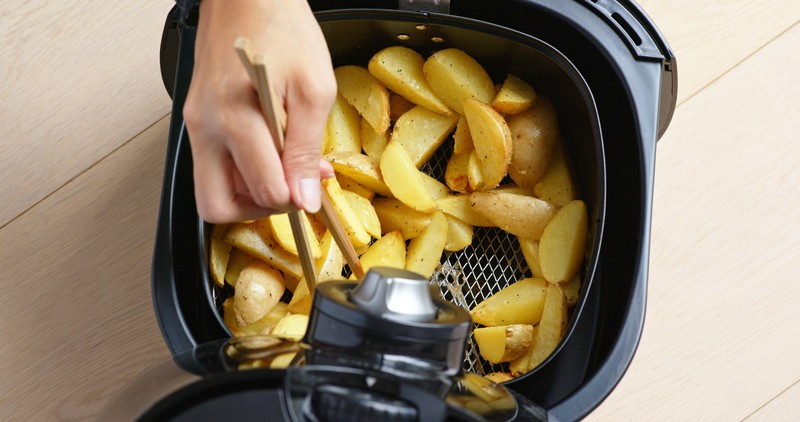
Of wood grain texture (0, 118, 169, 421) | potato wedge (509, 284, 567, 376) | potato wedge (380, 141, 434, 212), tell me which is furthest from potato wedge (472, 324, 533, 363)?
wood grain texture (0, 118, 169, 421)

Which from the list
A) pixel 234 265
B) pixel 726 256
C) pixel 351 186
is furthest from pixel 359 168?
pixel 726 256

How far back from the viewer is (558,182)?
0.62m

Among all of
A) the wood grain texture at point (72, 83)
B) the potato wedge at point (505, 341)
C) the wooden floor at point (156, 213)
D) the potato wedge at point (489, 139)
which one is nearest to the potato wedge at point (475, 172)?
the potato wedge at point (489, 139)

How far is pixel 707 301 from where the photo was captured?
2.42ft

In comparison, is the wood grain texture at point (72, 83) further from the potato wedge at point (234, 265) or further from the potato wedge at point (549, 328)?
the potato wedge at point (549, 328)

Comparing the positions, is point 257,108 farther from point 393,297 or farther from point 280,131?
point 393,297

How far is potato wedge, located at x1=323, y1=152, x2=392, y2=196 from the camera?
0.61m

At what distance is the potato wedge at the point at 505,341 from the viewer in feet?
1.91

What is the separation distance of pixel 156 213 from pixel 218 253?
166 mm

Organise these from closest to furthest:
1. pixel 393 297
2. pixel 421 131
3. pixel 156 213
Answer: pixel 393 297
pixel 421 131
pixel 156 213

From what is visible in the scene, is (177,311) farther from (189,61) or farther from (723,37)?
(723,37)

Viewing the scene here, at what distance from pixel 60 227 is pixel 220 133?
0.39m

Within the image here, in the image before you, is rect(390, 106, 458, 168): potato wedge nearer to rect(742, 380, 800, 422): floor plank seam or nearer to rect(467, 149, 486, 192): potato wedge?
rect(467, 149, 486, 192): potato wedge

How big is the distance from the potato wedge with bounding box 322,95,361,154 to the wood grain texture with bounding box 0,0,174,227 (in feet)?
0.68
